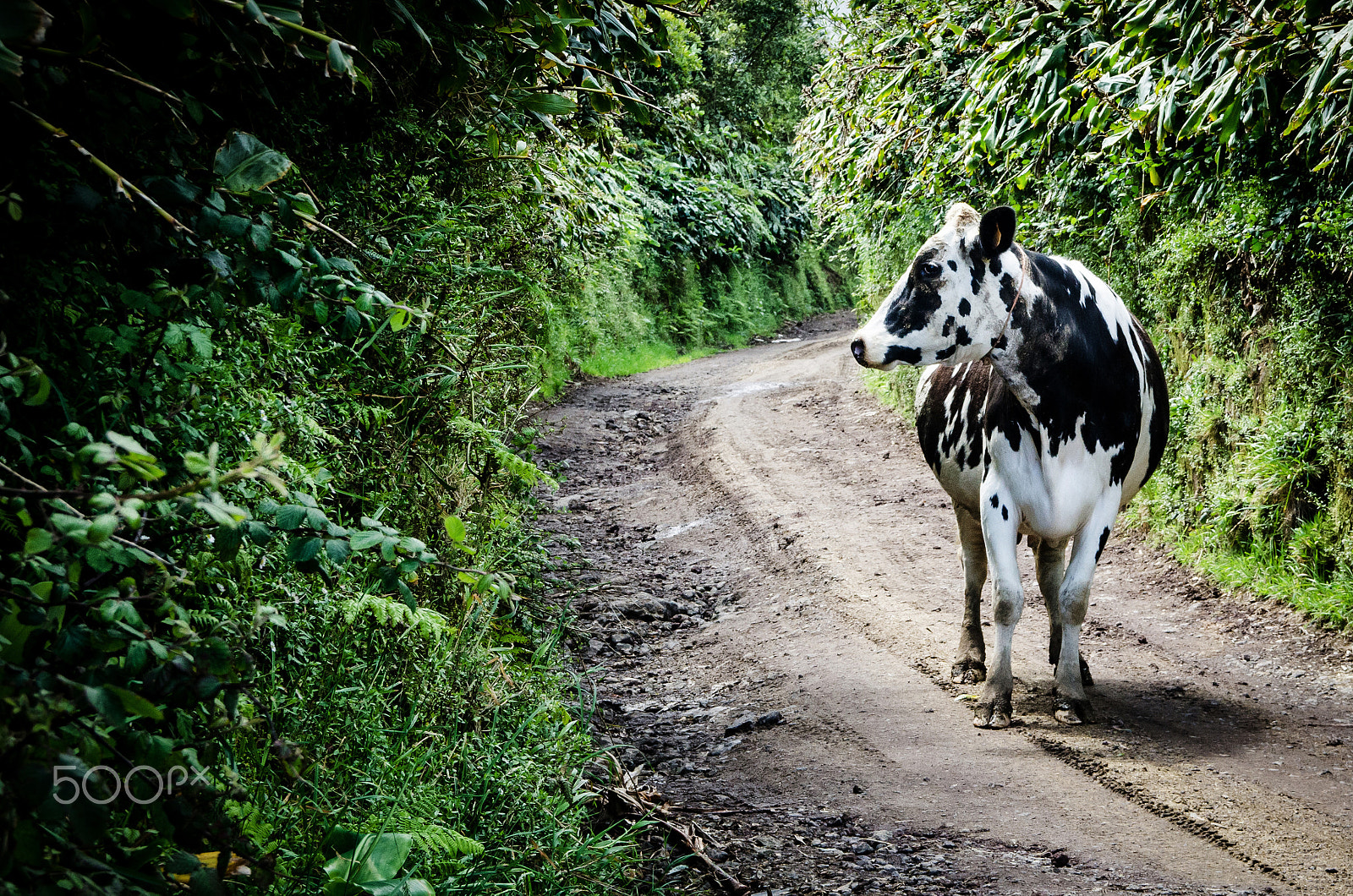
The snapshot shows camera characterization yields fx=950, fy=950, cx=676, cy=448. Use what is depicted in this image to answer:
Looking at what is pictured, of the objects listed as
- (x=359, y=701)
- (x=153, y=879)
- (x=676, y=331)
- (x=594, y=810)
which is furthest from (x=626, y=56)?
(x=676, y=331)

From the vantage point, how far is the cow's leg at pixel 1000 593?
4.92 m

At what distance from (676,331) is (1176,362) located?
15.4m

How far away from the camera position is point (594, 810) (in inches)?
153

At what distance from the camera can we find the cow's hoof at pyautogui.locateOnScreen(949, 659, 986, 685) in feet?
18.2

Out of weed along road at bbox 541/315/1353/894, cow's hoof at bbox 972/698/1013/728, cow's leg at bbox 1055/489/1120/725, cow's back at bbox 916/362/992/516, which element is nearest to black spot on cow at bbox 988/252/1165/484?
cow's leg at bbox 1055/489/1120/725

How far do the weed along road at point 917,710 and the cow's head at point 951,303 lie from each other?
1884mm

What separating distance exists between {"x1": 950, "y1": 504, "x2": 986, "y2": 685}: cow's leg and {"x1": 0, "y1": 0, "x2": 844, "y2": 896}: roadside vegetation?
2375 mm

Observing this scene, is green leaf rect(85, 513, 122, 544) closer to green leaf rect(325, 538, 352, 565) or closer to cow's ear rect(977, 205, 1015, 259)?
green leaf rect(325, 538, 352, 565)

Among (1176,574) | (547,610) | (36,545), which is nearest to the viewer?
(36,545)

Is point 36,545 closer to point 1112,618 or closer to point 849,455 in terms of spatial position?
point 1112,618

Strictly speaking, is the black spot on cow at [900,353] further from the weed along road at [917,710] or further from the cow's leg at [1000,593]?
the weed along road at [917,710]

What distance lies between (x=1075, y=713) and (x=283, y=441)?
13.3 feet

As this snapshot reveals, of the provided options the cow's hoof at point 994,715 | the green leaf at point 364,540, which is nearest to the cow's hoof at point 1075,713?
the cow's hoof at point 994,715

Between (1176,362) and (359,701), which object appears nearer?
(359,701)
